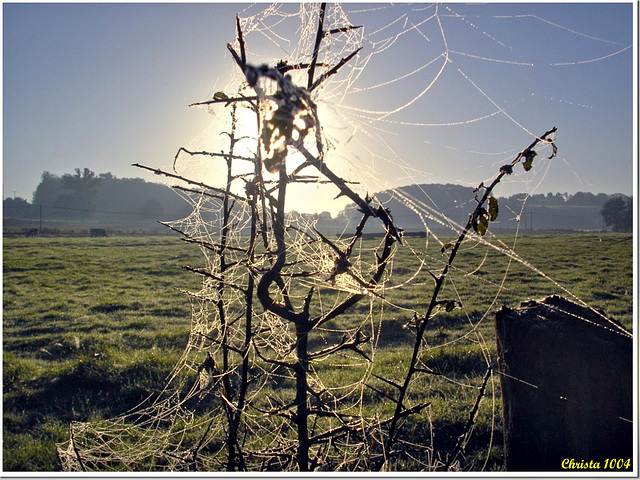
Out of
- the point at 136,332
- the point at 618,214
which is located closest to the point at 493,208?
the point at 136,332

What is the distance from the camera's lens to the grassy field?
442 centimetres

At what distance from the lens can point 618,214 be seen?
198 ft

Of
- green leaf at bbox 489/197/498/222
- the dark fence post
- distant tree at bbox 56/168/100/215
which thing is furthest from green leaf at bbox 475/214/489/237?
distant tree at bbox 56/168/100/215

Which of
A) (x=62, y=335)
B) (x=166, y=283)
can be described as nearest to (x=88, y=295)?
(x=166, y=283)

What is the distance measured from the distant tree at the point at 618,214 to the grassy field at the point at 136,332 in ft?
153

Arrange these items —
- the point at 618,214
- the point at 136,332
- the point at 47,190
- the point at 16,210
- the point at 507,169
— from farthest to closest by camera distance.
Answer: the point at 47,190 → the point at 16,210 → the point at 618,214 → the point at 136,332 → the point at 507,169

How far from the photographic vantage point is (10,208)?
4473 inches

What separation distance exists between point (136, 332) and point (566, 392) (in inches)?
320

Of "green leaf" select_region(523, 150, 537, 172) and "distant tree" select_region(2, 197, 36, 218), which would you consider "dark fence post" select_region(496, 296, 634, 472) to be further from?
"distant tree" select_region(2, 197, 36, 218)

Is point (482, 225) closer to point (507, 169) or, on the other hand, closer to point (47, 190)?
point (507, 169)

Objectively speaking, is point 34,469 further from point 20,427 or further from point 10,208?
point 10,208

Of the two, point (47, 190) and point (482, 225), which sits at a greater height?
point (47, 190)

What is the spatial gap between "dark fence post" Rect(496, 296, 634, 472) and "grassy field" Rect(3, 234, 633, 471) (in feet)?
0.59

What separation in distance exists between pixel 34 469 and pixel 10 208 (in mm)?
131595
